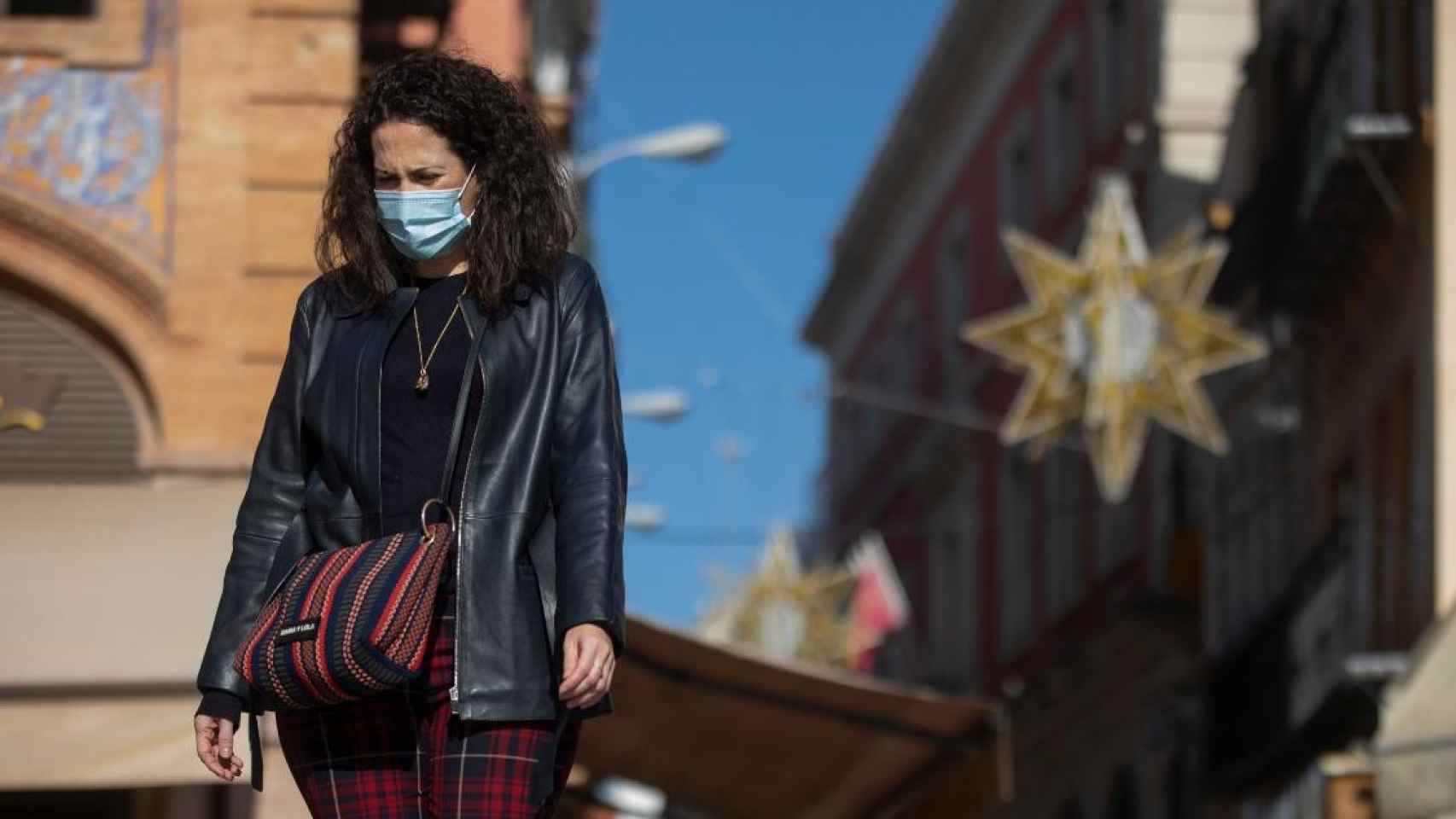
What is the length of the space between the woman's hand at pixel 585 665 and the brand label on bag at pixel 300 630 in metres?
0.40

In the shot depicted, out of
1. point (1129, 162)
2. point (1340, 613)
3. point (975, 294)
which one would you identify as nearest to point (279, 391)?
point (1340, 613)

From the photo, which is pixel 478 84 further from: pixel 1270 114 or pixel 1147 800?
pixel 1147 800

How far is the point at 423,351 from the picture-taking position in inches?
210

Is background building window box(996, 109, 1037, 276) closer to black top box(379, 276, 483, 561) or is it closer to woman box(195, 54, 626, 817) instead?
woman box(195, 54, 626, 817)

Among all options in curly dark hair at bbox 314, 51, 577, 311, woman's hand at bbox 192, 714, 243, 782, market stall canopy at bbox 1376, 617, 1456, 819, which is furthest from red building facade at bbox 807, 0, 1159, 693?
woman's hand at bbox 192, 714, 243, 782

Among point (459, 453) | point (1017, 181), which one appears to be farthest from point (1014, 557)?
point (459, 453)

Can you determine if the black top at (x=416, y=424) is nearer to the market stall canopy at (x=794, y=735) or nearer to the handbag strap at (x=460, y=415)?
the handbag strap at (x=460, y=415)

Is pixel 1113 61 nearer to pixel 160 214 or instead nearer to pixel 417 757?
pixel 160 214

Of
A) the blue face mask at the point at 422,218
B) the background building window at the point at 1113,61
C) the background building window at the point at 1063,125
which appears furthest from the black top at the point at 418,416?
the background building window at the point at 1063,125

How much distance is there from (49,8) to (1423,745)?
26.3 feet

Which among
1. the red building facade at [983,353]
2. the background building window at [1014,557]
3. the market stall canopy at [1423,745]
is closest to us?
the market stall canopy at [1423,745]

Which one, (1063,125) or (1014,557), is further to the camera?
(1014,557)

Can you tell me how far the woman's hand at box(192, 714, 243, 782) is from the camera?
521cm

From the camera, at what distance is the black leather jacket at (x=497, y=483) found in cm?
512
